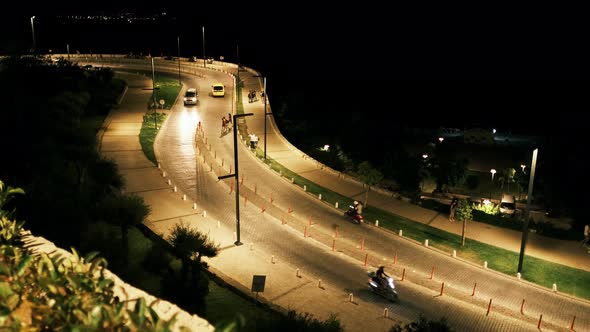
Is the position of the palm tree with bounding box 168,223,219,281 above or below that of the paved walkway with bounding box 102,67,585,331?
above

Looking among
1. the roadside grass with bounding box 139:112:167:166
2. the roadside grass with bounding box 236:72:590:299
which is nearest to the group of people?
the roadside grass with bounding box 139:112:167:166

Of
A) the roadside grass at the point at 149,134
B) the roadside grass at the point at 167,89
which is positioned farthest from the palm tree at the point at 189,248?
the roadside grass at the point at 167,89

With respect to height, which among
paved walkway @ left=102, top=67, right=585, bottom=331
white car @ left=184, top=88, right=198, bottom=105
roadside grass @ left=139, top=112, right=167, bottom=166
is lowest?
paved walkway @ left=102, top=67, right=585, bottom=331

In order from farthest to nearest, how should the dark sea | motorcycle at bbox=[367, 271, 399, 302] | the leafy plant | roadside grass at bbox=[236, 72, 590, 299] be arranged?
the dark sea → the leafy plant → roadside grass at bbox=[236, 72, 590, 299] → motorcycle at bbox=[367, 271, 399, 302]

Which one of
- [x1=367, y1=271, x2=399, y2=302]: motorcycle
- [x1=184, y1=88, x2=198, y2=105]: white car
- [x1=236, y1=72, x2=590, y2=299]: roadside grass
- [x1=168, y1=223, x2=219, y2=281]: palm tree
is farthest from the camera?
[x1=184, y1=88, x2=198, y2=105]: white car

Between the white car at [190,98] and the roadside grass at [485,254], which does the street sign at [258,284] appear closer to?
the roadside grass at [485,254]

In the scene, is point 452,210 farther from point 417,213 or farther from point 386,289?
point 386,289

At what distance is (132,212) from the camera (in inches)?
742

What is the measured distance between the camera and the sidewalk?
26328mm

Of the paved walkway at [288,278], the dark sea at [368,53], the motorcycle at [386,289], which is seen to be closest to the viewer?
the paved walkway at [288,278]

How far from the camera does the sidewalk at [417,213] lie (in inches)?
1037

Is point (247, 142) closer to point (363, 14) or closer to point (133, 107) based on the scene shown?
point (133, 107)

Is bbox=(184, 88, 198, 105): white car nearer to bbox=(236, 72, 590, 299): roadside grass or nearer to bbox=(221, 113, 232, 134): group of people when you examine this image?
bbox=(221, 113, 232, 134): group of people

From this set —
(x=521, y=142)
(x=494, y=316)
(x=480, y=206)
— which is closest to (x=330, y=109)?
(x=521, y=142)
